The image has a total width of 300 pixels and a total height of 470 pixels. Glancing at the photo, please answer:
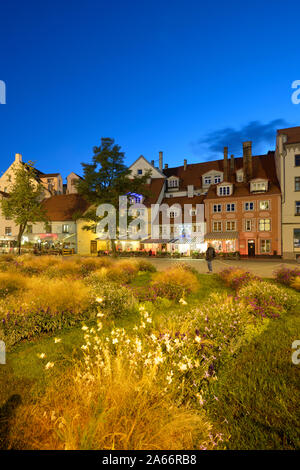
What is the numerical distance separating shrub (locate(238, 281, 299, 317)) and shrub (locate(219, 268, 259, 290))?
1.63 m

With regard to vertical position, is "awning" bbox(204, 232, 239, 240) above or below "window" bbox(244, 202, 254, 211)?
below

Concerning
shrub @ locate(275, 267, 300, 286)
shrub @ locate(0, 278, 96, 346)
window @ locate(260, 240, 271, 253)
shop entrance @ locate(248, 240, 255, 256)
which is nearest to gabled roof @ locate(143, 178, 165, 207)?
shop entrance @ locate(248, 240, 255, 256)

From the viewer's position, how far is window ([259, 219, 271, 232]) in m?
32.0

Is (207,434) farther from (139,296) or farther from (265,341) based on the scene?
(139,296)

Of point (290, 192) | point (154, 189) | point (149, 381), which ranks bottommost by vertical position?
point (149, 381)

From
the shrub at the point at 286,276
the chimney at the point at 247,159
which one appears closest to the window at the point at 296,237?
the chimney at the point at 247,159

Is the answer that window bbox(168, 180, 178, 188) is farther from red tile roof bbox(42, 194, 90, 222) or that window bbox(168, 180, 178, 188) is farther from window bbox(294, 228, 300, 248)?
window bbox(294, 228, 300, 248)

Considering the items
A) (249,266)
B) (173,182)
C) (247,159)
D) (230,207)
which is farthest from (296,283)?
(173,182)

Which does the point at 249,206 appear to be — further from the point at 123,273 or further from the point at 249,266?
the point at 123,273

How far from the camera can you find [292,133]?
3216 cm

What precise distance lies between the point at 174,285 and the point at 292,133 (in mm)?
33506

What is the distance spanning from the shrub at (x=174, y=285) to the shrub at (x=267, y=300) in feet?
7.70

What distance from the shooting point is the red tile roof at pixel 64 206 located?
41.0 m

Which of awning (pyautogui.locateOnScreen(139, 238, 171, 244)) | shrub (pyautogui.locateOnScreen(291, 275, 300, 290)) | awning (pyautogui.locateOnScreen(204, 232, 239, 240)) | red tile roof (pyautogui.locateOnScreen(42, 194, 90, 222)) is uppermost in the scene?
red tile roof (pyautogui.locateOnScreen(42, 194, 90, 222))
